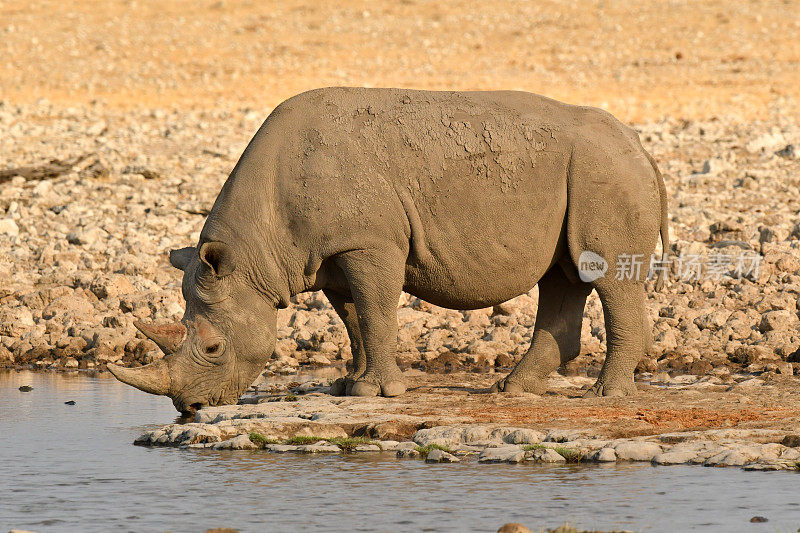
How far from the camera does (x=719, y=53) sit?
3138 centimetres

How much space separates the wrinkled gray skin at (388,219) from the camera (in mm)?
9336

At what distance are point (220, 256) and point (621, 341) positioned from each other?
2947mm

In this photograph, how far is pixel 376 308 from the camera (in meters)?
9.39

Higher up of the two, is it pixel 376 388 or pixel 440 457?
pixel 376 388

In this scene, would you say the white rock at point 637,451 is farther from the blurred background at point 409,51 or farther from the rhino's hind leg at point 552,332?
the blurred background at point 409,51

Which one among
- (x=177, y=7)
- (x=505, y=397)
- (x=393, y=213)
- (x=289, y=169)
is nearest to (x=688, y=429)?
(x=505, y=397)

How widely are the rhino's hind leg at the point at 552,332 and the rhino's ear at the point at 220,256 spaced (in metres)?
2.23

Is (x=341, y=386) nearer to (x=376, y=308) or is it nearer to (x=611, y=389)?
(x=376, y=308)

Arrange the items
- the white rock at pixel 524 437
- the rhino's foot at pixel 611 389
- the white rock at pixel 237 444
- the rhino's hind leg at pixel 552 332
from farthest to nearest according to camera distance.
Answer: the rhino's hind leg at pixel 552 332, the rhino's foot at pixel 611 389, the white rock at pixel 237 444, the white rock at pixel 524 437

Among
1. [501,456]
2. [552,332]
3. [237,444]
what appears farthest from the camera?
[552,332]

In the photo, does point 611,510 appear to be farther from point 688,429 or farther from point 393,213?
point 393,213

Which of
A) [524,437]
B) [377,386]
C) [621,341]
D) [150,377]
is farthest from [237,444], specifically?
[621,341]

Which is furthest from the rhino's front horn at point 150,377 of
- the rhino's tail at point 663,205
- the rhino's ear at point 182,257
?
the rhino's tail at point 663,205

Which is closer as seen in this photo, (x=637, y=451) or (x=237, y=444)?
(x=637, y=451)
